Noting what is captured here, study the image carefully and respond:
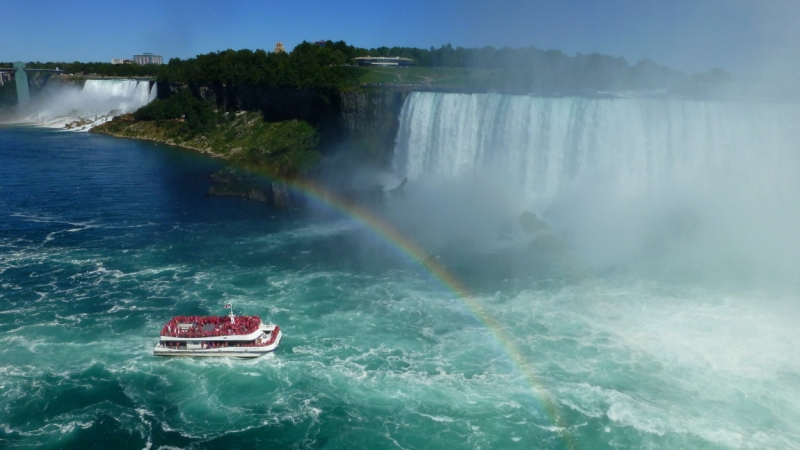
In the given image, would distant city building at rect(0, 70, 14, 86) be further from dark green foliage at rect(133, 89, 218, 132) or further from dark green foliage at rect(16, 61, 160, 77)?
dark green foliage at rect(133, 89, 218, 132)

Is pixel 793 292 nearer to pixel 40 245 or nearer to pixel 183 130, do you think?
pixel 40 245

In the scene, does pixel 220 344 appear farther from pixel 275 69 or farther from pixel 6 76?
pixel 6 76

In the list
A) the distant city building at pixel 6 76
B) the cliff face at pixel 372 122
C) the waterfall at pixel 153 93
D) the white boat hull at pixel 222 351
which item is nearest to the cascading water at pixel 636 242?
the cliff face at pixel 372 122

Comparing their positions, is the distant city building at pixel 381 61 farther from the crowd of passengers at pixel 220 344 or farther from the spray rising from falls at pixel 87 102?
the crowd of passengers at pixel 220 344

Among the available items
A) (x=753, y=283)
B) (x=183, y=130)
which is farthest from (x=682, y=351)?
(x=183, y=130)

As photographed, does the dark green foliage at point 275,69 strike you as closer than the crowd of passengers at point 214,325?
No

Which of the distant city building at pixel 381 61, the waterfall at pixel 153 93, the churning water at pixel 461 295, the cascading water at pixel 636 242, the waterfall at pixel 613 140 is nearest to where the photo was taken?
the churning water at pixel 461 295

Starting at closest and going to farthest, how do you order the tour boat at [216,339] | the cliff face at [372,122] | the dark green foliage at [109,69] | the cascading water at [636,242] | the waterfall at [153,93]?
the cascading water at [636,242] → the tour boat at [216,339] → the cliff face at [372,122] → the waterfall at [153,93] → the dark green foliage at [109,69]

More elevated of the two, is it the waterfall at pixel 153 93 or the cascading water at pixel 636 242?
the waterfall at pixel 153 93
